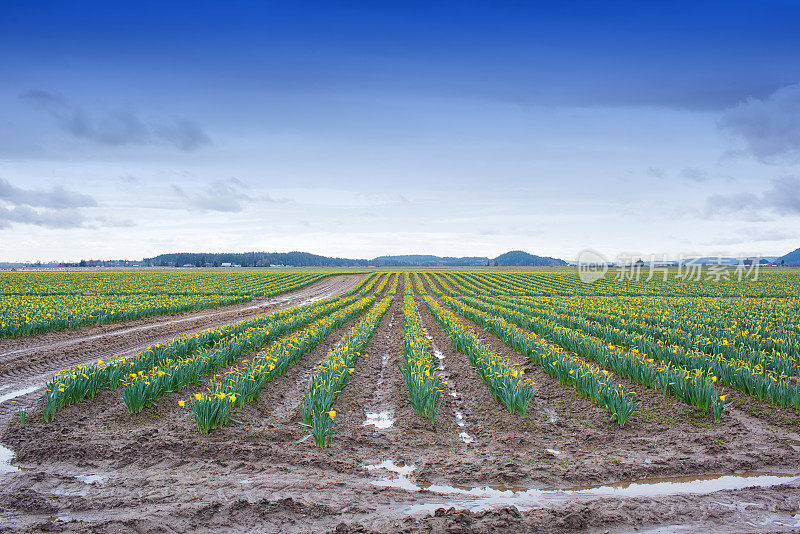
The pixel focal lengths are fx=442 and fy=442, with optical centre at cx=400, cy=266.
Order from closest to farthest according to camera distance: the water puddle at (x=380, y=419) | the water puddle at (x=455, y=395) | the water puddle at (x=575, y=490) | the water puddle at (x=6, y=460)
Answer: the water puddle at (x=575, y=490) → the water puddle at (x=6, y=460) → the water puddle at (x=455, y=395) → the water puddle at (x=380, y=419)

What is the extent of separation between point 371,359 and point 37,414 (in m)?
6.77

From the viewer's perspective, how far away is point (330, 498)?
4391 millimetres

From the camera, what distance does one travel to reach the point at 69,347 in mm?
13008

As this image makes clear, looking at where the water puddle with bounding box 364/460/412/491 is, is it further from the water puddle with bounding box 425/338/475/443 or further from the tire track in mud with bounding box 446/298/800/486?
the tire track in mud with bounding box 446/298/800/486

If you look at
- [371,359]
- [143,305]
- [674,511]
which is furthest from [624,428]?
[143,305]

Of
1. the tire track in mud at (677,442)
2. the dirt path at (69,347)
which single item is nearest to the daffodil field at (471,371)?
the tire track in mud at (677,442)

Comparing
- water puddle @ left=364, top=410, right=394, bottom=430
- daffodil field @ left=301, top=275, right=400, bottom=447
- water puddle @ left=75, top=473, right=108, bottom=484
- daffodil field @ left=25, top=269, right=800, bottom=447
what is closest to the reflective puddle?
daffodil field @ left=301, top=275, right=400, bottom=447

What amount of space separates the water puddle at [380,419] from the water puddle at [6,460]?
14.2 ft

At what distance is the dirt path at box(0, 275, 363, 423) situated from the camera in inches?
350

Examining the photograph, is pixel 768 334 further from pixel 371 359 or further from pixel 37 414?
pixel 37 414

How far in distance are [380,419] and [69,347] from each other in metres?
11.1

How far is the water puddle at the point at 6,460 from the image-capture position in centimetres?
507

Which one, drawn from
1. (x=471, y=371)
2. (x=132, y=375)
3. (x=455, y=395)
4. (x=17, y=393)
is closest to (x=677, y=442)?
(x=455, y=395)

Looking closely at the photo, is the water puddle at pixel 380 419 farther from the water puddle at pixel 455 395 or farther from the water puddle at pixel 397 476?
the water puddle at pixel 397 476
